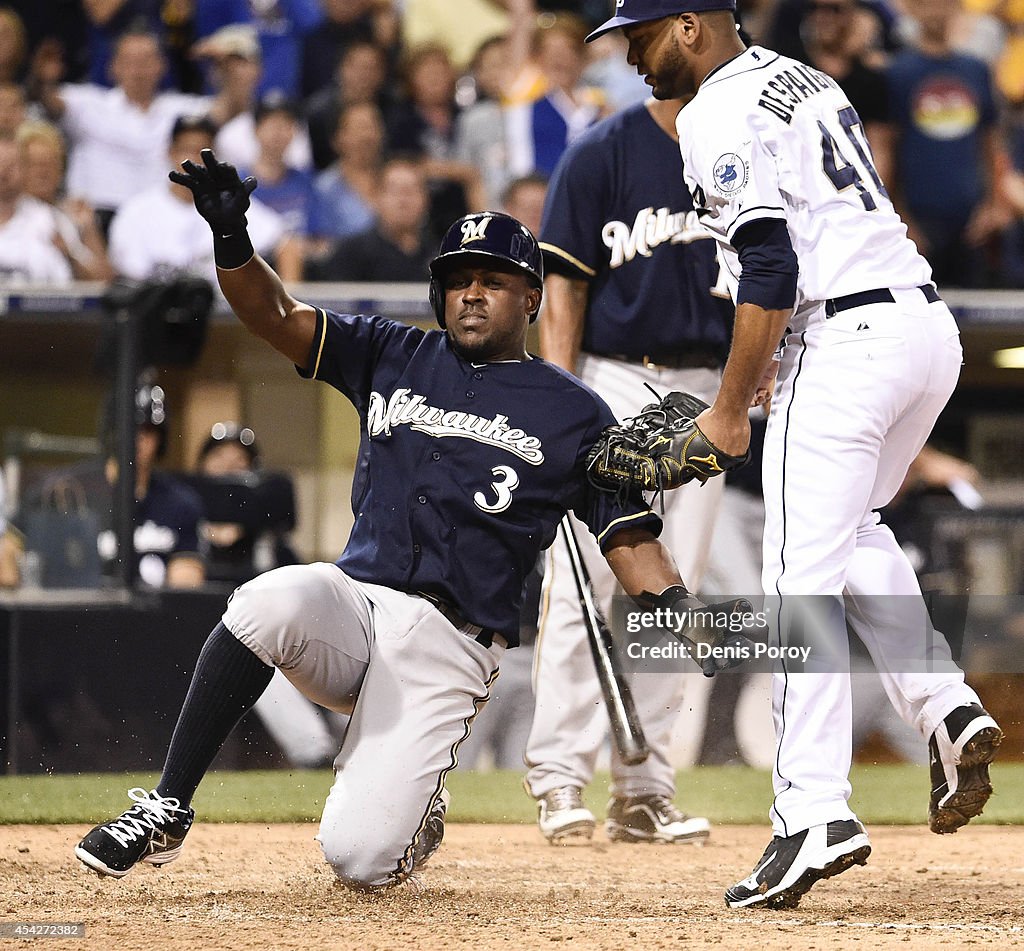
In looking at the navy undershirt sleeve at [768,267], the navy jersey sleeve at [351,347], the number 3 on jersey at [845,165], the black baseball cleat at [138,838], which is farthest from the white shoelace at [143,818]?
the number 3 on jersey at [845,165]

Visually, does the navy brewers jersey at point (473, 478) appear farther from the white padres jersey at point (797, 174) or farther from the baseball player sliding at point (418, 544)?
the white padres jersey at point (797, 174)

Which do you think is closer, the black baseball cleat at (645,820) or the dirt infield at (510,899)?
the dirt infield at (510,899)

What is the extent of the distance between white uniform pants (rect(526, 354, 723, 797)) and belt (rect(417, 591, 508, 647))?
A: 1015 mm

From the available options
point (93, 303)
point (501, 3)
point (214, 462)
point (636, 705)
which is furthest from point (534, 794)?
point (501, 3)

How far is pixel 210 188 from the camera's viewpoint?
332 cm

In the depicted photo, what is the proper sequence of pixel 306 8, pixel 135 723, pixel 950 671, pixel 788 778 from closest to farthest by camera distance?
pixel 788 778 < pixel 950 671 < pixel 135 723 < pixel 306 8

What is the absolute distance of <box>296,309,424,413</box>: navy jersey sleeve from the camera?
351 centimetres

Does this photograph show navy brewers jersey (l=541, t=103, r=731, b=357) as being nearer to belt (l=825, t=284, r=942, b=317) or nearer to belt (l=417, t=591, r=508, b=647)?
belt (l=825, t=284, r=942, b=317)

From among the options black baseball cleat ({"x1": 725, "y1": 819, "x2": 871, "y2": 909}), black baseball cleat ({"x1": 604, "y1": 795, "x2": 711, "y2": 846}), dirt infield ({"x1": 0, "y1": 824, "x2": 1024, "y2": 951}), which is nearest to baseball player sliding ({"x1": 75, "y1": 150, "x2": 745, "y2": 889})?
dirt infield ({"x1": 0, "y1": 824, "x2": 1024, "y2": 951})

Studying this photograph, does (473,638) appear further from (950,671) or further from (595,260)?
(595,260)

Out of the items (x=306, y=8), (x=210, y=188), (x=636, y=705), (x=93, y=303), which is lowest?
(x=636, y=705)

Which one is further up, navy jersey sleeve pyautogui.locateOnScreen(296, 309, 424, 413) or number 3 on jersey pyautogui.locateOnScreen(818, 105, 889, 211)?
number 3 on jersey pyautogui.locateOnScreen(818, 105, 889, 211)

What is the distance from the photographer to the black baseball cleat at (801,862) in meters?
3.02

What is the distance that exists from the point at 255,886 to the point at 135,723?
1.92 metres
